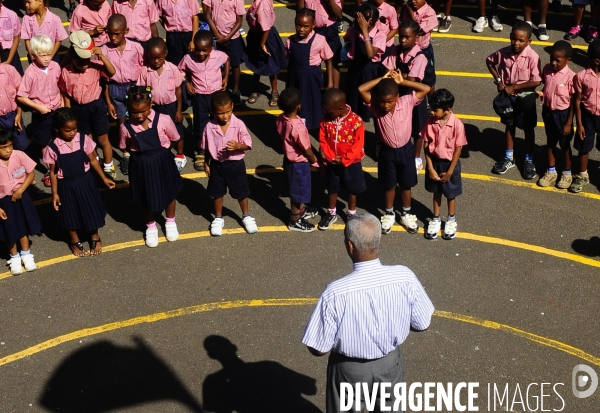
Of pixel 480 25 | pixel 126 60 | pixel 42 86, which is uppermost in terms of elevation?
pixel 126 60

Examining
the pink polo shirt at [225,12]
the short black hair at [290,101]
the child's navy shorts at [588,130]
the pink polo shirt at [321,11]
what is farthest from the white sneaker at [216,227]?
the child's navy shorts at [588,130]

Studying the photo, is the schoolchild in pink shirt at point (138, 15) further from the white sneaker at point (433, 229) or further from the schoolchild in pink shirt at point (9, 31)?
the white sneaker at point (433, 229)

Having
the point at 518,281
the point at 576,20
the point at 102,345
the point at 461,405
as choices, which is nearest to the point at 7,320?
the point at 102,345

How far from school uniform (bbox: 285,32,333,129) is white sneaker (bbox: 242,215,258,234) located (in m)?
1.93

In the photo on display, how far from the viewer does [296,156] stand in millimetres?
10023

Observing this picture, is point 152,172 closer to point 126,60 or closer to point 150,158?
point 150,158

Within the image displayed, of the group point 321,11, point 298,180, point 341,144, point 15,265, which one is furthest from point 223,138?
point 321,11

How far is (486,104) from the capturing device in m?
12.9

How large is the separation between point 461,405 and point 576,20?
824 cm

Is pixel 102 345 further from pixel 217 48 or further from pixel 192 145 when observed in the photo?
pixel 217 48

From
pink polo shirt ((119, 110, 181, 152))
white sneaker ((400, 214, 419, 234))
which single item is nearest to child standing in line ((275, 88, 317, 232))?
white sneaker ((400, 214, 419, 234))

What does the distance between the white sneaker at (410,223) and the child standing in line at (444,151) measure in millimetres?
188

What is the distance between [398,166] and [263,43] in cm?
316

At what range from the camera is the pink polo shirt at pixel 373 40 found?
11.5 m
